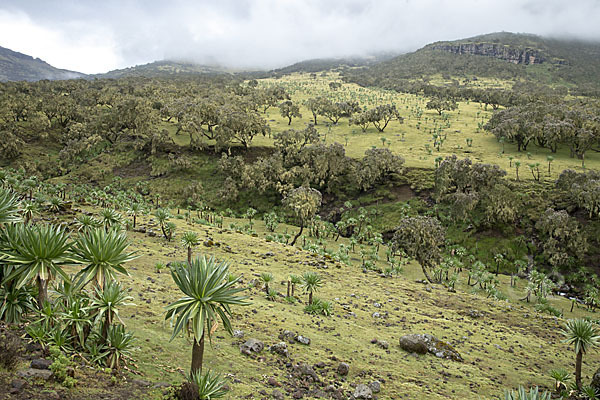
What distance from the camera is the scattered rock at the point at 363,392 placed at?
11.4 metres

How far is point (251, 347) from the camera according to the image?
13.2 metres

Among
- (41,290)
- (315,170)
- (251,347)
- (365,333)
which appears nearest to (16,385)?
(41,290)

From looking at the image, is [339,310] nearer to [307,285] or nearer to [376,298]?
[307,285]

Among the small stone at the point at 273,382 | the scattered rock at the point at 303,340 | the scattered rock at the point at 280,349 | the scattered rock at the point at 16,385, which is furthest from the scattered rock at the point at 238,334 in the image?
the scattered rock at the point at 16,385

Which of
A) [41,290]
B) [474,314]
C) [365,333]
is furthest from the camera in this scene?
[474,314]

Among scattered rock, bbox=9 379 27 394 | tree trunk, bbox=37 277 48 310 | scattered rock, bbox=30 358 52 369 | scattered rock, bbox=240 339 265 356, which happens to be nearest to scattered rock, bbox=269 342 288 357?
scattered rock, bbox=240 339 265 356

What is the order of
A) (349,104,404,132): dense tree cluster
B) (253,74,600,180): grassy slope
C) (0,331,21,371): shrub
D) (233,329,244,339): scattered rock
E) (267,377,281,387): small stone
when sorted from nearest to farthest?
(0,331,21,371): shrub → (267,377,281,387): small stone → (233,329,244,339): scattered rock → (253,74,600,180): grassy slope → (349,104,404,132): dense tree cluster

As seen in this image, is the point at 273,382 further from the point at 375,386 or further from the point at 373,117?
the point at 373,117

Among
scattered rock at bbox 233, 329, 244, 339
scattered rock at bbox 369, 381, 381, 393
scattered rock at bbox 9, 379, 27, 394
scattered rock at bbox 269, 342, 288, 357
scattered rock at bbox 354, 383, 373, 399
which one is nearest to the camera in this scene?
scattered rock at bbox 9, 379, 27, 394

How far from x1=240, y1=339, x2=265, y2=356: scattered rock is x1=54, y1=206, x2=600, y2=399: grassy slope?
30 cm

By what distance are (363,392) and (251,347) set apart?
4.37 metres

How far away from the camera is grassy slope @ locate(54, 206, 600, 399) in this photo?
12.3m

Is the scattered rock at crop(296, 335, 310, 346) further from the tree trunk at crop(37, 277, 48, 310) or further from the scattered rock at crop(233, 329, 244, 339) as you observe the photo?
the tree trunk at crop(37, 277, 48, 310)

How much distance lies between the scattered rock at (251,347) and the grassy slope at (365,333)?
0.98 feet
